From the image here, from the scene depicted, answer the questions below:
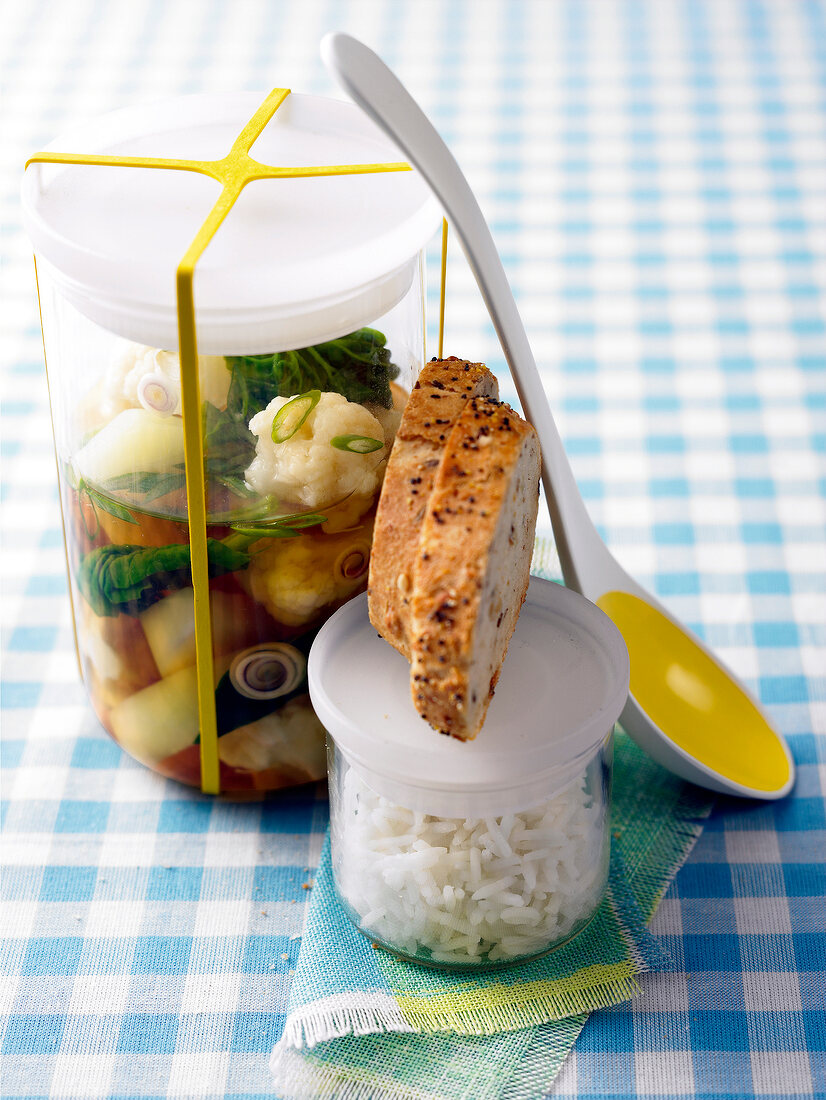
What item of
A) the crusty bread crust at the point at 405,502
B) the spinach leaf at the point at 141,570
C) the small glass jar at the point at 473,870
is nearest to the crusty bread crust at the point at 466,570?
the crusty bread crust at the point at 405,502

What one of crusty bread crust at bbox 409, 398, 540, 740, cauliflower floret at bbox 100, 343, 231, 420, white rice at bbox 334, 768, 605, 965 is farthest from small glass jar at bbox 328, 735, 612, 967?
cauliflower floret at bbox 100, 343, 231, 420

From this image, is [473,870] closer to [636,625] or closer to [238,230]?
[636,625]

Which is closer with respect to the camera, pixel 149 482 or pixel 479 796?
pixel 479 796

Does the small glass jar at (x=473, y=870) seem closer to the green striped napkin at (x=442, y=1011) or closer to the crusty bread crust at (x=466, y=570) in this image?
the green striped napkin at (x=442, y=1011)

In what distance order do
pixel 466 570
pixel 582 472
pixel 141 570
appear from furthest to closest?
pixel 582 472
pixel 141 570
pixel 466 570

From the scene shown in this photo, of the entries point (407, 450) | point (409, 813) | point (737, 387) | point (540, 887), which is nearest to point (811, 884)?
point (540, 887)

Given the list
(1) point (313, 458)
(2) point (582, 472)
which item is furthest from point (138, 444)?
(2) point (582, 472)

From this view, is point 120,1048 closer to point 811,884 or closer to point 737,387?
point 811,884

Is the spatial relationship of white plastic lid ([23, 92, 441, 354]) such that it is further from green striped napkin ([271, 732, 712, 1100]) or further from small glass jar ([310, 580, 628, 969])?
green striped napkin ([271, 732, 712, 1100])
